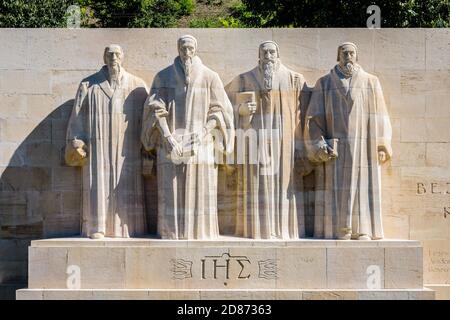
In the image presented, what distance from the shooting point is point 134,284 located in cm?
1905

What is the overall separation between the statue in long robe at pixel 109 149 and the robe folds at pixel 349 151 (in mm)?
3083

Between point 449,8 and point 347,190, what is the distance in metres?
13.5

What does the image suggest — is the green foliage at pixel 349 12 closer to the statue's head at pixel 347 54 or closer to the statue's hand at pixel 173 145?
the statue's head at pixel 347 54

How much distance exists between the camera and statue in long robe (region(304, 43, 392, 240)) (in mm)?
19500

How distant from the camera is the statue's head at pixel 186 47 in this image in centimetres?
1958

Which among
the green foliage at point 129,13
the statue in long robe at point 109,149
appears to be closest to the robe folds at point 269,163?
the statue in long robe at point 109,149

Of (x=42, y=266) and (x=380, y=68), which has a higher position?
(x=380, y=68)

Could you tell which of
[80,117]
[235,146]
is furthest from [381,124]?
[80,117]

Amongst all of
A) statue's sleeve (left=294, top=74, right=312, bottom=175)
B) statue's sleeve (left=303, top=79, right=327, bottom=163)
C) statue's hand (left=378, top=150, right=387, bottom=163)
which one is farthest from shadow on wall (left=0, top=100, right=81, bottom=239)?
statue's hand (left=378, top=150, right=387, bottom=163)

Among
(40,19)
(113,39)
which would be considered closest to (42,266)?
(113,39)

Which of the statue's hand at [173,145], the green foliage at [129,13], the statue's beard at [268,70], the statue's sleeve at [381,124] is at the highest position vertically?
the green foliage at [129,13]

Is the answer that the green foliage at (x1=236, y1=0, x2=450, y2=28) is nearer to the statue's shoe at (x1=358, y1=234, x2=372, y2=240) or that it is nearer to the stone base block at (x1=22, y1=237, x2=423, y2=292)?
the statue's shoe at (x1=358, y1=234, x2=372, y2=240)

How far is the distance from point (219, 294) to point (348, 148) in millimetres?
3377
